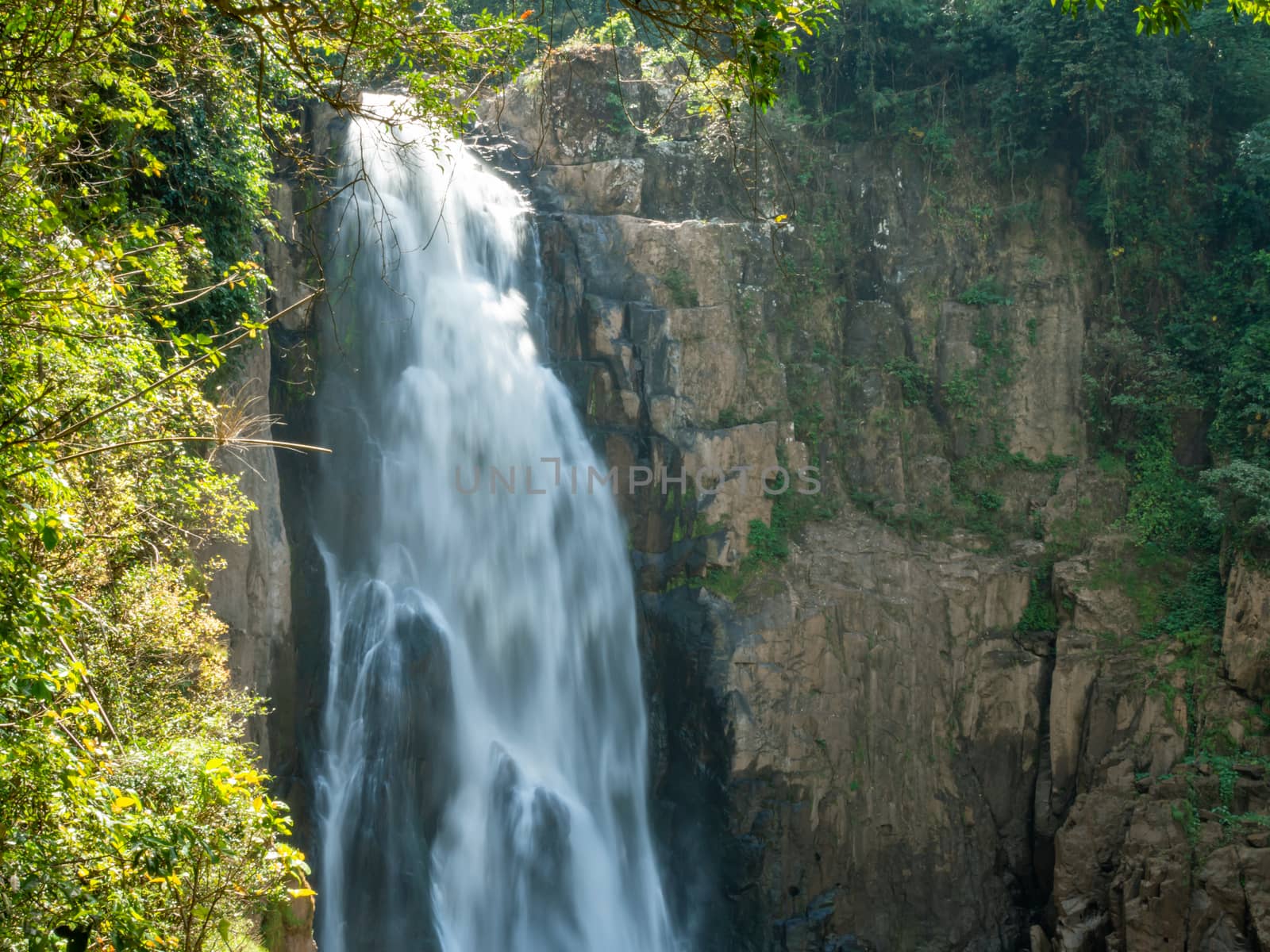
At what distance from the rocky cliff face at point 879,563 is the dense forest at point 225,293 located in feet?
2.82

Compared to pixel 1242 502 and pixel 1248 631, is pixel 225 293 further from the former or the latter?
pixel 1248 631

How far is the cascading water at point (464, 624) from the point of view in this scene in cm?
1253

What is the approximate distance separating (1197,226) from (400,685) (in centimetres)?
1525

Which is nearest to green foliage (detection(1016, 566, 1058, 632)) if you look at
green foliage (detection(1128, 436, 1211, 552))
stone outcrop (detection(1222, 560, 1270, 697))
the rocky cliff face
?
the rocky cliff face

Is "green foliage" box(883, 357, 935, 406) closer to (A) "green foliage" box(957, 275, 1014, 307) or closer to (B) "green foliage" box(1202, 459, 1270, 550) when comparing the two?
(A) "green foliage" box(957, 275, 1014, 307)

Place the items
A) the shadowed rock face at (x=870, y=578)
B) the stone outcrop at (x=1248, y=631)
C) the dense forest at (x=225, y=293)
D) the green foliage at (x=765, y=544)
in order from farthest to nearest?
1. the green foliage at (x=765, y=544)
2. the shadowed rock face at (x=870, y=578)
3. the stone outcrop at (x=1248, y=631)
4. the dense forest at (x=225, y=293)

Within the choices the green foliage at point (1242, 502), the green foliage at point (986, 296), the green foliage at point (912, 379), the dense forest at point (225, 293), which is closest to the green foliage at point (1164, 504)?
the dense forest at point (225, 293)

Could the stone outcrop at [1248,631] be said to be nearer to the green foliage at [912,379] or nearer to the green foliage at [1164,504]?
the green foliage at [1164,504]

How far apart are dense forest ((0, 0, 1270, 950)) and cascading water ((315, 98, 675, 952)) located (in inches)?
76.3

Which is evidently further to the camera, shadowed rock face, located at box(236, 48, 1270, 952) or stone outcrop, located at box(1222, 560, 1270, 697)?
shadowed rock face, located at box(236, 48, 1270, 952)

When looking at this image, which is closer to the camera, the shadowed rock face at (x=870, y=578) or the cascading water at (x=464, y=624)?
the cascading water at (x=464, y=624)

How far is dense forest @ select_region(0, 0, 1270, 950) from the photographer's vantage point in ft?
12.3

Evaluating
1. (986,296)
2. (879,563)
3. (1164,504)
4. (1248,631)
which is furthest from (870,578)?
(986,296)

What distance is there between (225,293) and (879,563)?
10.4m
